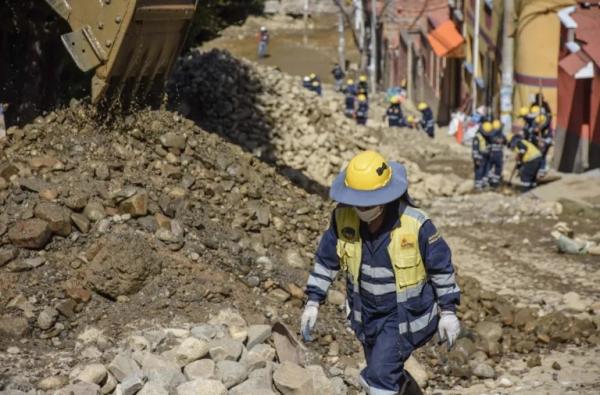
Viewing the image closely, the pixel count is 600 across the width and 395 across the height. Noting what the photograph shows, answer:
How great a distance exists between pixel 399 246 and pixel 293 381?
4.91ft

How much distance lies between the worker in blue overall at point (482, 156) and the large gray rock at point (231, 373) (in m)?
12.8

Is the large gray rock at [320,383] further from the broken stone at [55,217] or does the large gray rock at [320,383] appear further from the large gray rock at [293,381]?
the broken stone at [55,217]

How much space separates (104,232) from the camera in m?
8.47

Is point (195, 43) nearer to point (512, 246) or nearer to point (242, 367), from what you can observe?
point (512, 246)

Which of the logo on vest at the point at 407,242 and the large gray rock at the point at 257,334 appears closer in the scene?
the logo on vest at the point at 407,242

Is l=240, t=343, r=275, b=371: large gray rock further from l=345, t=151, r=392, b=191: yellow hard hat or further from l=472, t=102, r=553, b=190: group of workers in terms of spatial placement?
l=472, t=102, r=553, b=190: group of workers

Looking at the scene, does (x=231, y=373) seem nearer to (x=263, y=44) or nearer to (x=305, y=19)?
(x=263, y=44)

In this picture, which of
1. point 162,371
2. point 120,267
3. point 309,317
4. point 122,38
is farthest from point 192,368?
point 122,38

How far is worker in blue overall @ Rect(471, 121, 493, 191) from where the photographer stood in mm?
19016

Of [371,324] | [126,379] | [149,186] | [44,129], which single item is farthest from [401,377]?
[44,129]

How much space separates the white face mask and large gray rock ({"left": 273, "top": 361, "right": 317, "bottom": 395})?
1509mm

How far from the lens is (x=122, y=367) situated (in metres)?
6.73

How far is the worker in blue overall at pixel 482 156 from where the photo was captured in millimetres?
19016

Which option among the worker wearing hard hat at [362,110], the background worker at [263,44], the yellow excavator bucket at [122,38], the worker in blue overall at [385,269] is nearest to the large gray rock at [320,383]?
the worker in blue overall at [385,269]
